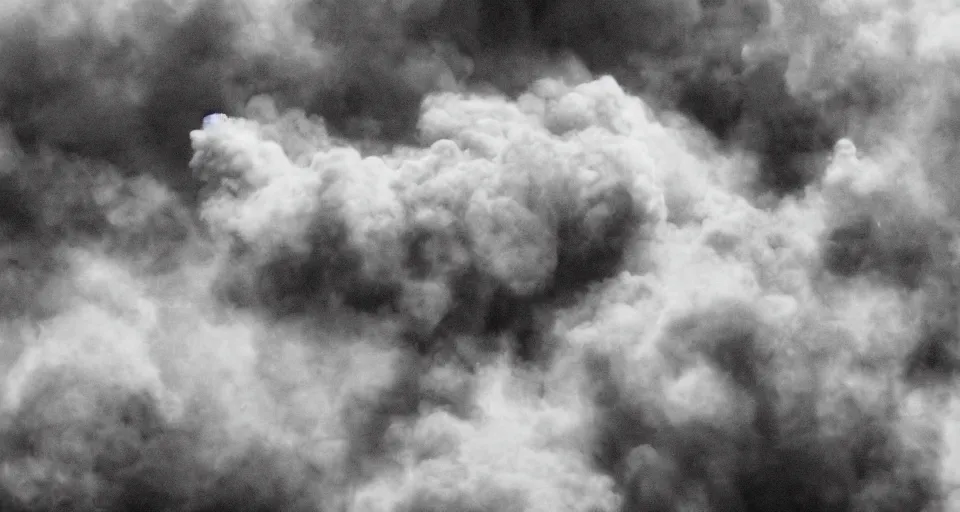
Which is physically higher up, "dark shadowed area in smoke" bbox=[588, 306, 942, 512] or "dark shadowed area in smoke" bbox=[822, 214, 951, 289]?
"dark shadowed area in smoke" bbox=[822, 214, 951, 289]

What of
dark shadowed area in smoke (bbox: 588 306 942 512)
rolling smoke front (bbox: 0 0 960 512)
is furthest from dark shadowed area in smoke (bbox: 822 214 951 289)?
dark shadowed area in smoke (bbox: 588 306 942 512)

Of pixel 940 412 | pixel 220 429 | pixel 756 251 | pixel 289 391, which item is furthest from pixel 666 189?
pixel 220 429

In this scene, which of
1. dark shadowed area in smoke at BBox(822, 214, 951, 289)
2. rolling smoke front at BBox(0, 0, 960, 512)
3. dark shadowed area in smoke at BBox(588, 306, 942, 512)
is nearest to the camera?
rolling smoke front at BBox(0, 0, 960, 512)

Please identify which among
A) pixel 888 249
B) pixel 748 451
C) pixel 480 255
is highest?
pixel 888 249

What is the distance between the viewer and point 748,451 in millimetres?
28938

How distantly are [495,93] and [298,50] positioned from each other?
5860mm

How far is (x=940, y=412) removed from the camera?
29688 millimetres

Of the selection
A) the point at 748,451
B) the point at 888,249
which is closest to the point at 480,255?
the point at 748,451

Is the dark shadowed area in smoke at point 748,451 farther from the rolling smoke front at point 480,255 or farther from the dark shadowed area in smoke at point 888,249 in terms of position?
the dark shadowed area in smoke at point 888,249

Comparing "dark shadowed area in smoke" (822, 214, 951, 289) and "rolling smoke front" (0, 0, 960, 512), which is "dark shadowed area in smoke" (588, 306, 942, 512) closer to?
"rolling smoke front" (0, 0, 960, 512)

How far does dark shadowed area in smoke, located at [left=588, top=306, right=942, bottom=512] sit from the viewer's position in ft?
93.9

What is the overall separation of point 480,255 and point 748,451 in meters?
9.55

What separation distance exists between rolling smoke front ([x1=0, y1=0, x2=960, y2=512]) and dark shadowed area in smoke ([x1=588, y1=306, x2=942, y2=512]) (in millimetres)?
78

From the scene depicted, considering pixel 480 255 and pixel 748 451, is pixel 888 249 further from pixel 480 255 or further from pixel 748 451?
pixel 480 255
